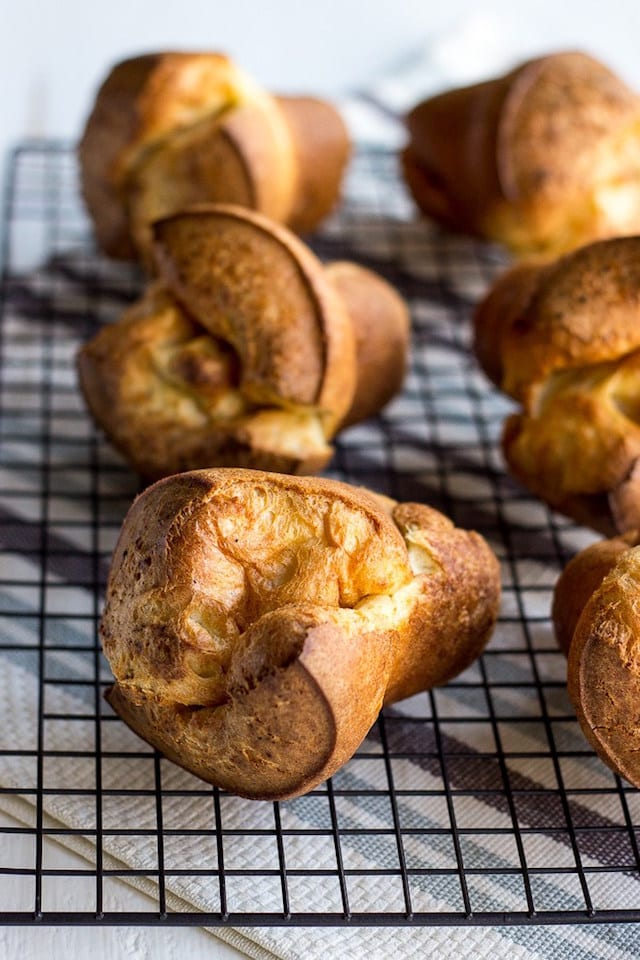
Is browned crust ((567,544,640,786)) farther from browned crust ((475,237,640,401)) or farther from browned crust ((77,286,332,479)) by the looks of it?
browned crust ((77,286,332,479))

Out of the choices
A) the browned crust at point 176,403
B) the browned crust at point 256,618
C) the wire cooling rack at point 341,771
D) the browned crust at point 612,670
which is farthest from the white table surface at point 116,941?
the browned crust at point 176,403

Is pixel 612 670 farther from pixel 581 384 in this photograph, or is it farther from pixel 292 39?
pixel 292 39

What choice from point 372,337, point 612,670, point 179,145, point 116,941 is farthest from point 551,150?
point 116,941

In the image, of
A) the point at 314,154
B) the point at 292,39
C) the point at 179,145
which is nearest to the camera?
the point at 179,145

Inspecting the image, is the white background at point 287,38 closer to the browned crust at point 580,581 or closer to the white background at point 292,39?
the white background at point 292,39

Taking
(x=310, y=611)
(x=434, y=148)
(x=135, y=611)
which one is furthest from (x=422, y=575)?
(x=434, y=148)

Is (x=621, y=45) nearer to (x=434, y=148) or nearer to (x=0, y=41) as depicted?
(x=434, y=148)
